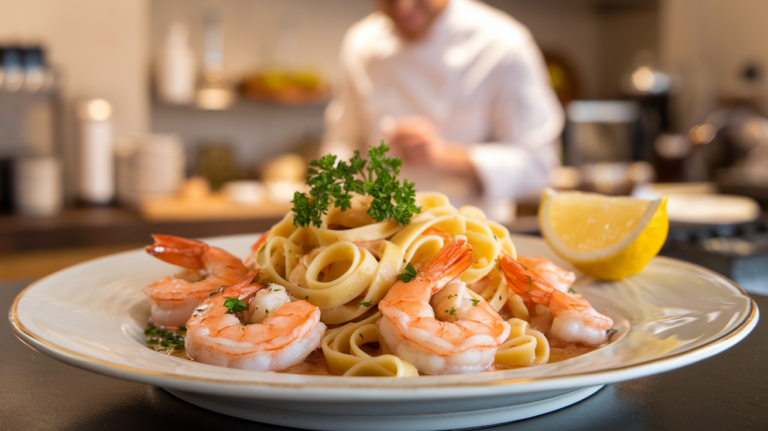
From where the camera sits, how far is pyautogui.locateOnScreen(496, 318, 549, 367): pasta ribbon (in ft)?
2.72

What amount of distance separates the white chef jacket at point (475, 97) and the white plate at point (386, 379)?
2145mm

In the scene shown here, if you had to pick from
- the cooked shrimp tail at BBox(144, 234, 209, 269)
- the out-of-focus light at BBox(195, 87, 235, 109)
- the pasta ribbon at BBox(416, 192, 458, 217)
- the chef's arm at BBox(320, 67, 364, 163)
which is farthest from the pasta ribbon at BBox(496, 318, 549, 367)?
the out-of-focus light at BBox(195, 87, 235, 109)

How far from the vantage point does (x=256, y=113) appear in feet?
17.4

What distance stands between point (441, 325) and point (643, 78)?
22.8ft

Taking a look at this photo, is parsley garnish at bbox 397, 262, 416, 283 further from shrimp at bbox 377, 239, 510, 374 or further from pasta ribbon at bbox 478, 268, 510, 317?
pasta ribbon at bbox 478, 268, 510, 317

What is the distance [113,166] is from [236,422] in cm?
358

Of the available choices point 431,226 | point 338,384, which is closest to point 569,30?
point 431,226

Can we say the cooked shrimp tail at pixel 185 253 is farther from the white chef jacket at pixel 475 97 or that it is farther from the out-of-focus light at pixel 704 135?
the out-of-focus light at pixel 704 135

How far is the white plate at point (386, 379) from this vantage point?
0.57 m

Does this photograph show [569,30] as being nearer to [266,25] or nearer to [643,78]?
[643,78]

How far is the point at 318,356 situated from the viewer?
0.90m

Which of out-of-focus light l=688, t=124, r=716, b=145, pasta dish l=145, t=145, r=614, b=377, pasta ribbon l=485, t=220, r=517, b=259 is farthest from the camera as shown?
out-of-focus light l=688, t=124, r=716, b=145

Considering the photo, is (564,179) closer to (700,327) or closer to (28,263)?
(28,263)

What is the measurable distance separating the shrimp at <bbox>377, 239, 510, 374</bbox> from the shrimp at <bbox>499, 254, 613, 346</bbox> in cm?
11
